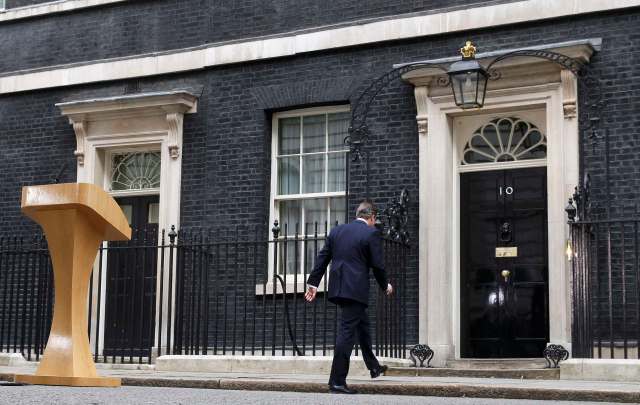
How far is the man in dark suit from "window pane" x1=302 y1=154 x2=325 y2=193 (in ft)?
13.3

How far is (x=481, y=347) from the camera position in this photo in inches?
512

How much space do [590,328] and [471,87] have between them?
2796 millimetres

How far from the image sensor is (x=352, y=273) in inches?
385

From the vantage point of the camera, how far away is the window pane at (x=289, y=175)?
14.4 m

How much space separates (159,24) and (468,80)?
513 centimetres

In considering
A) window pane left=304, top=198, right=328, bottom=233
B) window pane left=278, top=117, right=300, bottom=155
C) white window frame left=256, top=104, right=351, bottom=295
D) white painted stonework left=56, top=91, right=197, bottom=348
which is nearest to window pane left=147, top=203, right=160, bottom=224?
white painted stonework left=56, top=91, right=197, bottom=348

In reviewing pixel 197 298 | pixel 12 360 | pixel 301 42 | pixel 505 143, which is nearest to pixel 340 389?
pixel 505 143

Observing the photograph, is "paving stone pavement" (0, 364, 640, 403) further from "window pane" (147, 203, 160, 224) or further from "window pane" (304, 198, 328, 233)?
"window pane" (147, 203, 160, 224)

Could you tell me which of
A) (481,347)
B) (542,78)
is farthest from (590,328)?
(542,78)

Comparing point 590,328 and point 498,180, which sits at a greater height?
point 498,180

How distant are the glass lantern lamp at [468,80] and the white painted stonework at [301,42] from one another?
1203 millimetres

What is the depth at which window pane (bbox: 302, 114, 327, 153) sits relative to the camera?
14305 mm

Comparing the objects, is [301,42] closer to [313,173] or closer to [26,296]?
[313,173]

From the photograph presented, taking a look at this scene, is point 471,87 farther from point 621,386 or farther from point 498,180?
point 621,386
